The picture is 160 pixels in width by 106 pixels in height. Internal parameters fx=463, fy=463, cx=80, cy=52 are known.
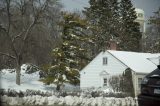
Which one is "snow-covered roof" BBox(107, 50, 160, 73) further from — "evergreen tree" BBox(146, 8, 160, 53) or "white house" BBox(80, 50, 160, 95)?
"evergreen tree" BBox(146, 8, 160, 53)

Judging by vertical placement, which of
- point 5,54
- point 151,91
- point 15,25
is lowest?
point 151,91

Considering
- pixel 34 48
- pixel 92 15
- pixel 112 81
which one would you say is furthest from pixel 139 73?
pixel 34 48

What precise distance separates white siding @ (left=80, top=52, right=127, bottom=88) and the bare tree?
7.06 metres

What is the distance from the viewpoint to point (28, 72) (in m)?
56.2

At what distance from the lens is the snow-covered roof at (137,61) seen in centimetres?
3862

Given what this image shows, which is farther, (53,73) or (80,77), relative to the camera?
(80,77)

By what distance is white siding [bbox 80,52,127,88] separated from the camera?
4119cm

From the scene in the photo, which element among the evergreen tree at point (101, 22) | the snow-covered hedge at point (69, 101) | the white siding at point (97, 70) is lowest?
the snow-covered hedge at point (69, 101)

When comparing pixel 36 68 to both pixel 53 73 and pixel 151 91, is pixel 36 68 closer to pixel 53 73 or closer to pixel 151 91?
pixel 53 73

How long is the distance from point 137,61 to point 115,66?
210 centimetres

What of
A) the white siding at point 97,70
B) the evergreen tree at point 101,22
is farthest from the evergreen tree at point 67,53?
the evergreen tree at point 101,22

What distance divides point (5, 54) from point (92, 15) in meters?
9.99

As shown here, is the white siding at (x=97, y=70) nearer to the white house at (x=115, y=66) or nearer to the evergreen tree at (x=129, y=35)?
the white house at (x=115, y=66)

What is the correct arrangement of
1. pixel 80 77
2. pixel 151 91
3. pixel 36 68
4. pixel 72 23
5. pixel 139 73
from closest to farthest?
pixel 151 91 < pixel 139 73 < pixel 72 23 < pixel 80 77 < pixel 36 68
